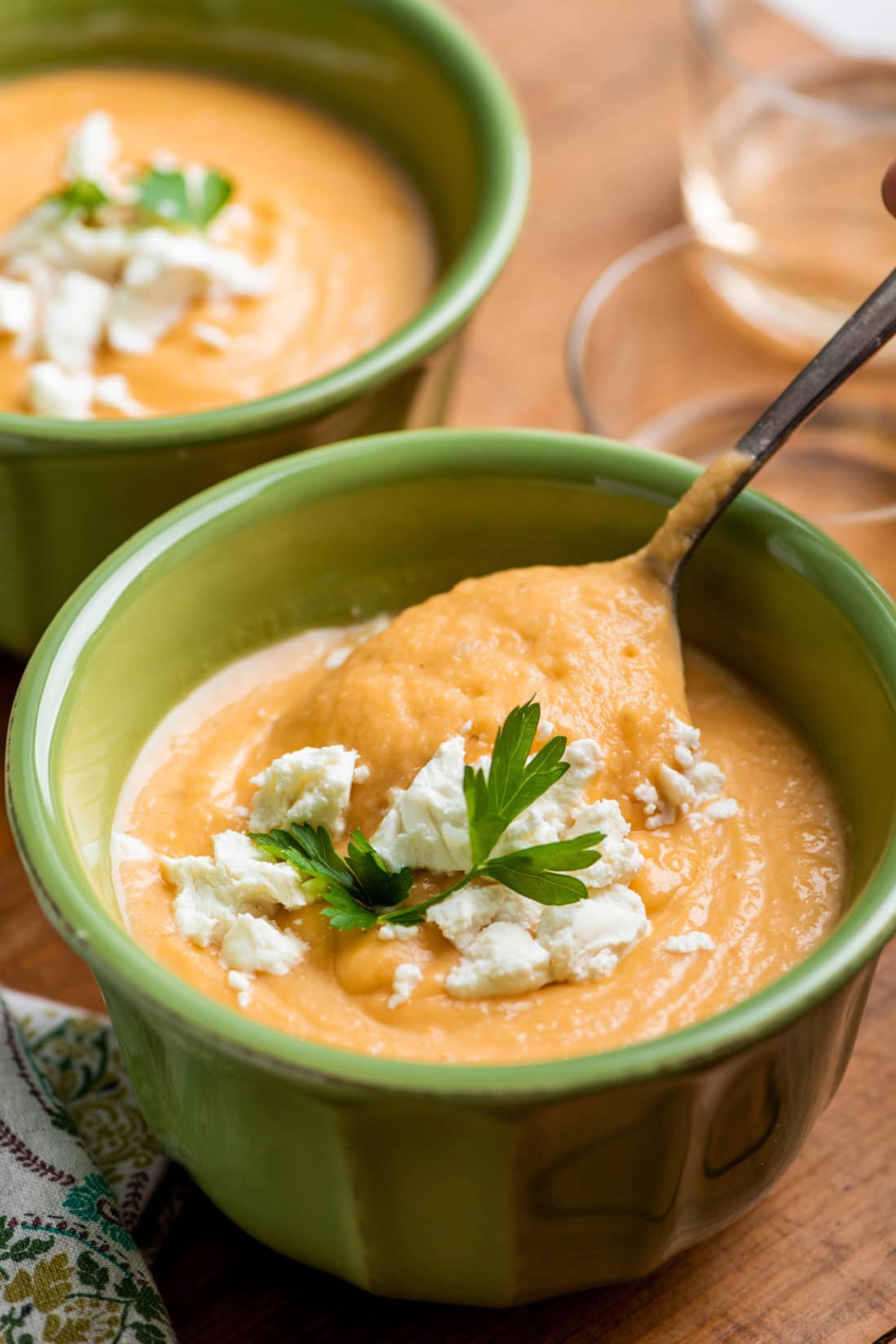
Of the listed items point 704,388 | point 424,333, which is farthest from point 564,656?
point 704,388

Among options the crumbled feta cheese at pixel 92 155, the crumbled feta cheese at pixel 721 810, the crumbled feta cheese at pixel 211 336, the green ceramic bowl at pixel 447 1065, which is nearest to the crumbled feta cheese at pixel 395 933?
the green ceramic bowl at pixel 447 1065

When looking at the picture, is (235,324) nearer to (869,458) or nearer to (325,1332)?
(869,458)

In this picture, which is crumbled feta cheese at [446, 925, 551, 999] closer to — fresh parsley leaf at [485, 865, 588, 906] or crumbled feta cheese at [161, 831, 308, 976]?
fresh parsley leaf at [485, 865, 588, 906]

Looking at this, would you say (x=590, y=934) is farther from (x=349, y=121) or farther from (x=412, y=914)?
(x=349, y=121)

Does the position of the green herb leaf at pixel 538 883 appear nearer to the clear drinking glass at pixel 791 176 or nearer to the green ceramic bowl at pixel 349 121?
the green ceramic bowl at pixel 349 121

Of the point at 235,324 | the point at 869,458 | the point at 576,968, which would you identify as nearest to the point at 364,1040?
the point at 576,968

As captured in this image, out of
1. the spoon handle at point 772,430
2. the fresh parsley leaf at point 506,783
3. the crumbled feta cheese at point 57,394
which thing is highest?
the spoon handle at point 772,430
